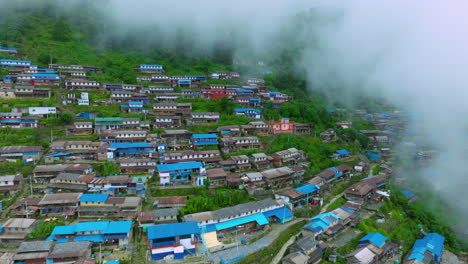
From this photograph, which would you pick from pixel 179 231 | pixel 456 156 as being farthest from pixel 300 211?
pixel 456 156

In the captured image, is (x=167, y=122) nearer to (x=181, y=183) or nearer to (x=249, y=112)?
(x=181, y=183)

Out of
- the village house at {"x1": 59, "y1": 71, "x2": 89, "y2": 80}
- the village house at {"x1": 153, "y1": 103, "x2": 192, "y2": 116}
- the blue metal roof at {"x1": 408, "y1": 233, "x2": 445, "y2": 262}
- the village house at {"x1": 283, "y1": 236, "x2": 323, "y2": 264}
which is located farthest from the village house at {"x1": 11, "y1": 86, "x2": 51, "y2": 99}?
the blue metal roof at {"x1": 408, "y1": 233, "x2": 445, "y2": 262}

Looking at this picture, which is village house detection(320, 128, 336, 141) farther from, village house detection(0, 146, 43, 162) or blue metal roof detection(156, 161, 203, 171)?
village house detection(0, 146, 43, 162)

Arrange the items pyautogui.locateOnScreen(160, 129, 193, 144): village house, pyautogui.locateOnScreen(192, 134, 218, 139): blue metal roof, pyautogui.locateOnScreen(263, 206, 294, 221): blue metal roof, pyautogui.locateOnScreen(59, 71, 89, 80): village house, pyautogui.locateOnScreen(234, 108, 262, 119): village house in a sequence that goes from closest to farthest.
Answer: pyautogui.locateOnScreen(263, 206, 294, 221): blue metal roof, pyautogui.locateOnScreen(192, 134, 218, 139): blue metal roof, pyautogui.locateOnScreen(160, 129, 193, 144): village house, pyautogui.locateOnScreen(234, 108, 262, 119): village house, pyautogui.locateOnScreen(59, 71, 89, 80): village house

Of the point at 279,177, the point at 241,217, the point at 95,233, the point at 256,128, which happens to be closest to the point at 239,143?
the point at 256,128

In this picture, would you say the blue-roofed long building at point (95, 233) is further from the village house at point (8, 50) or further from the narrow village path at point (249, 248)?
the village house at point (8, 50)

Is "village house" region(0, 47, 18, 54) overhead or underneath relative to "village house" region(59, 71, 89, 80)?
overhead

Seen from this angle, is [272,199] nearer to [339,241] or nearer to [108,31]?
[339,241]
